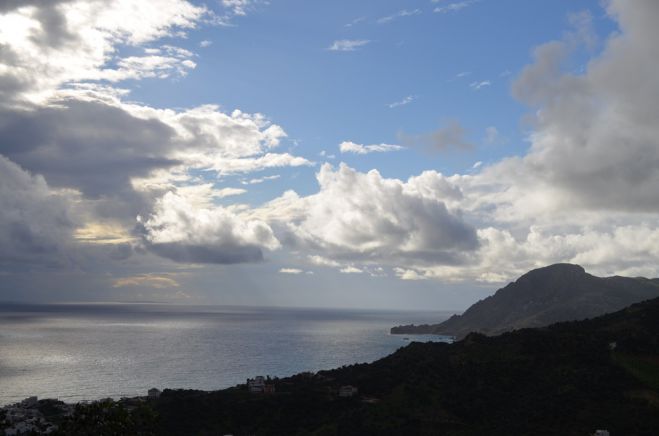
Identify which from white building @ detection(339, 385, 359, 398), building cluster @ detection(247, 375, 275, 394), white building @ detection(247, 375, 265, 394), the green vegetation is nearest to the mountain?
the green vegetation

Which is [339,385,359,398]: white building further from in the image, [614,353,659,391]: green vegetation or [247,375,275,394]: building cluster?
[614,353,659,391]: green vegetation

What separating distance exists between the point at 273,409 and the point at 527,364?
197 ft

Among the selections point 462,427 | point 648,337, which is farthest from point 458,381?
point 648,337

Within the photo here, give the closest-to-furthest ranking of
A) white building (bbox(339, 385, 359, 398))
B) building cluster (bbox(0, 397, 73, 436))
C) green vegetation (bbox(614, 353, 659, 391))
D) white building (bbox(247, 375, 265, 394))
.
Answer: building cluster (bbox(0, 397, 73, 436)) → green vegetation (bbox(614, 353, 659, 391)) → white building (bbox(339, 385, 359, 398)) → white building (bbox(247, 375, 265, 394))

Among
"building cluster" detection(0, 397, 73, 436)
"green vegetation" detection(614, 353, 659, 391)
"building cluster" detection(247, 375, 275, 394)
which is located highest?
"green vegetation" detection(614, 353, 659, 391)

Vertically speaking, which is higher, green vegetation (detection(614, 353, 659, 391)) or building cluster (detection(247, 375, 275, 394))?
green vegetation (detection(614, 353, 659, 391))

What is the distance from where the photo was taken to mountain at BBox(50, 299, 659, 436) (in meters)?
106

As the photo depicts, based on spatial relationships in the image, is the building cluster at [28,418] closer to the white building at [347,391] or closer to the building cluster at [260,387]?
the building cluster at [260,387]

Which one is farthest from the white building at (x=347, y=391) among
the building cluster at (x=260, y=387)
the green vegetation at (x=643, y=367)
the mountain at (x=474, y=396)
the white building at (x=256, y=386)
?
the green vegetation at (x=643, y=367)

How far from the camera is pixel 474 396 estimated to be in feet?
400

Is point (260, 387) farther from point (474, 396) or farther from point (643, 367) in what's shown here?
point (643, 367)

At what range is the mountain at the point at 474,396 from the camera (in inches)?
4163

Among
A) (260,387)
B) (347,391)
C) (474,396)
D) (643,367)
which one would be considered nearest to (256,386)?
(260,387)

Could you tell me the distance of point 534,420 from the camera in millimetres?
105125
